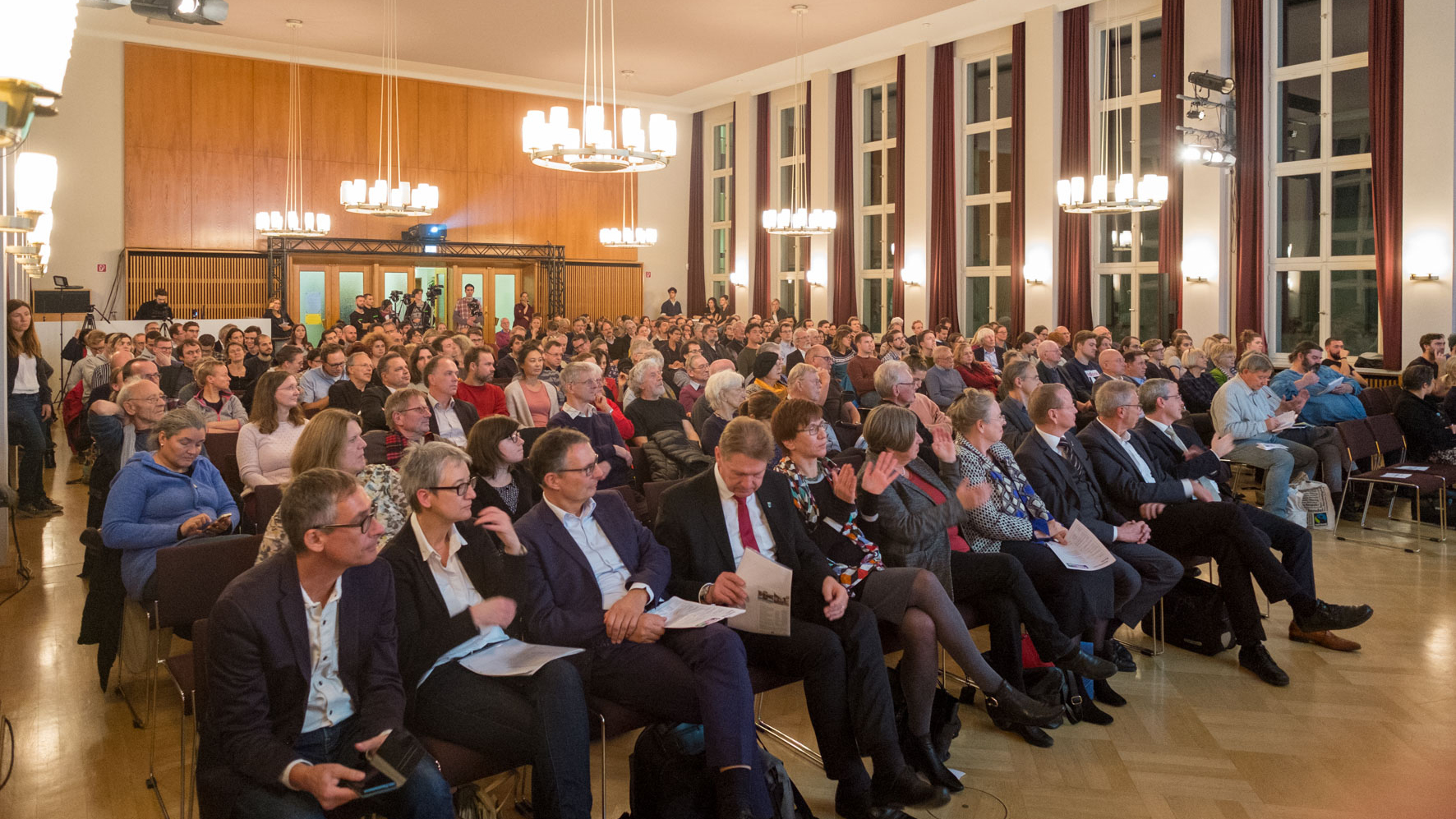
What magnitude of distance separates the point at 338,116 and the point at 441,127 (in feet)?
6.30

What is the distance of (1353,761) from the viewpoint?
3.64 metres

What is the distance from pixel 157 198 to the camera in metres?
17.3

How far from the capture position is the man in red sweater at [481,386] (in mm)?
6812

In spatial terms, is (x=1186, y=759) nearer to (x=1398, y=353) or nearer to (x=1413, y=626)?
(x=1413, y=626)

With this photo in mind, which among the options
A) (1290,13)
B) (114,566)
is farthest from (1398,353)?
(114,566)

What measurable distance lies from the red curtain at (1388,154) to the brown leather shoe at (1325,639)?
309 inches

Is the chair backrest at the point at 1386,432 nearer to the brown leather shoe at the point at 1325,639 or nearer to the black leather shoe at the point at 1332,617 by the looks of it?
the brown leather shoe at the point at 1325,639

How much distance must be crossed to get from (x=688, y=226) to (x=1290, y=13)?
1270 cm

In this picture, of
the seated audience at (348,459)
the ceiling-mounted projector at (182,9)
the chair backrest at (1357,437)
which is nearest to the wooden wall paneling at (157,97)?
the ceiling-mounted projector at (182,9)

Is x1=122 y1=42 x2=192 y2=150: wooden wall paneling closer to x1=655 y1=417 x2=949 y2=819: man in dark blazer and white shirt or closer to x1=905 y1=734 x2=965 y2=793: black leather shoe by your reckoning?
x1=655 y1=417 x2=949 y2=819: man in dark blazer and white shirt

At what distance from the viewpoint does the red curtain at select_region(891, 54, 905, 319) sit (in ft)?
55.5

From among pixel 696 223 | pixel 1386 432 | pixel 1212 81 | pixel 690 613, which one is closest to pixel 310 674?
pixel 690 613

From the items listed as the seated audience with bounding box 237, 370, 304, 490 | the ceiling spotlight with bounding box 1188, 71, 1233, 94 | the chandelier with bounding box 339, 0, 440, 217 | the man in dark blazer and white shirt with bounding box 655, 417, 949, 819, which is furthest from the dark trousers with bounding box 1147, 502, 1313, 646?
the chandelier with bounding box 339, 0, 440, 217

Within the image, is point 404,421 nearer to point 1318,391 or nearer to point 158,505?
point 158,505
